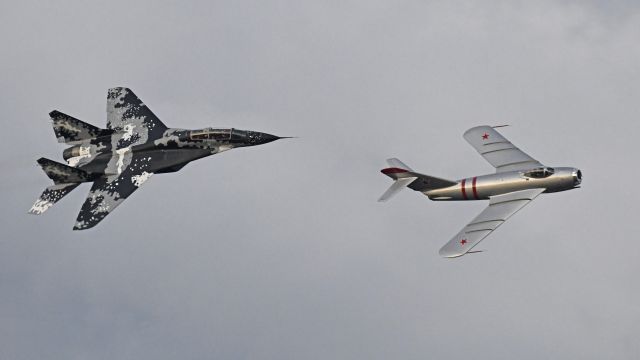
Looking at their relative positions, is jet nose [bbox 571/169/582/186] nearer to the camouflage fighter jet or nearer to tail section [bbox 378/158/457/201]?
tail section [bbox 378/158/457/201]

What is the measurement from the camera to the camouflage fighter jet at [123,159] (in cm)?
7869

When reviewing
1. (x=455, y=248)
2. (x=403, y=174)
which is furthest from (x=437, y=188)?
(x=455, y=248)

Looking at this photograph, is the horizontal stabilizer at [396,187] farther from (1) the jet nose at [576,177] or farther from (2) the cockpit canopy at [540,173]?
(1) the jet nose at [576,177]

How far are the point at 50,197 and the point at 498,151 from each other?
28794mm

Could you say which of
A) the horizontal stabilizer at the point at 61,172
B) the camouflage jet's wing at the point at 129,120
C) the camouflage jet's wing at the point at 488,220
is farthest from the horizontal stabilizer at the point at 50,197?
the camouflage jet's wing at the point at 488,220

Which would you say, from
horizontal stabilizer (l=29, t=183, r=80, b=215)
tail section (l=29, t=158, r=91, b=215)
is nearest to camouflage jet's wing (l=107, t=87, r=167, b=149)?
tail section (l=29, t=158, r=91, b=215)

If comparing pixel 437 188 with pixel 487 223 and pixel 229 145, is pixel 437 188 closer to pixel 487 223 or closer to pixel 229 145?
pixel 487 223

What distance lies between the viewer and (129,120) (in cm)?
8419

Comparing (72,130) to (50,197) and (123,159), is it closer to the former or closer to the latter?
(123,159)

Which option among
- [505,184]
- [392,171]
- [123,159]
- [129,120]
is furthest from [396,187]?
[129,120]

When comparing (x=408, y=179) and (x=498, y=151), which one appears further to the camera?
(x=498, y=151)

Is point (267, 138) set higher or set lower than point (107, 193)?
higher

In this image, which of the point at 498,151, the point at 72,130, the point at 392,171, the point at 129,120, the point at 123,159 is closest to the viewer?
the point at 392,171

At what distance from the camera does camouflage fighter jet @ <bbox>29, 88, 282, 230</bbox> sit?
78.7 m
